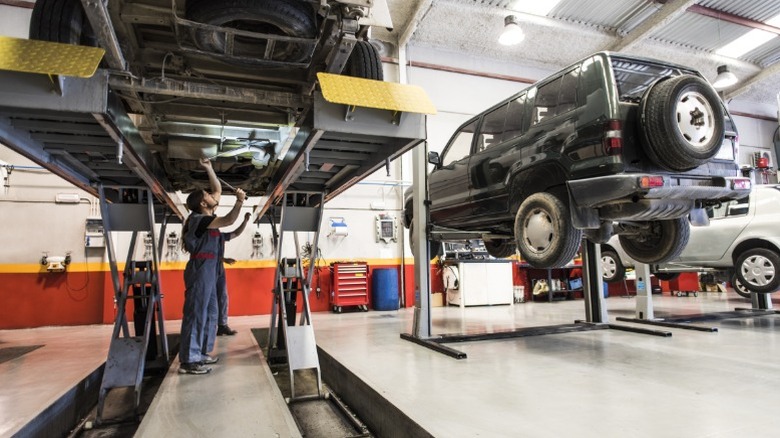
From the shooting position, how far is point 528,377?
2682mm

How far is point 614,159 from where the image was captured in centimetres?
282

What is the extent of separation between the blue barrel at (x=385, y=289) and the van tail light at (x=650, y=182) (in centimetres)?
526

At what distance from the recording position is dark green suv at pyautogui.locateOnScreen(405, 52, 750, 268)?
282cm

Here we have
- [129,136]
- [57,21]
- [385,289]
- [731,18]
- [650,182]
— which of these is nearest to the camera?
[57,21]

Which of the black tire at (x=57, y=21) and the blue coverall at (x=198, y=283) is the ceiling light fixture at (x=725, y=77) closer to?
the blue coverall at (x=198, y=283)

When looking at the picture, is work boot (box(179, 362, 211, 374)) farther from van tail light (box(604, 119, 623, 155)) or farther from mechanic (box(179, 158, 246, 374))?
van tail light (box(604, 119, 623, 155))

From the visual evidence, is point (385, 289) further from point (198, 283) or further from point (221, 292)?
point (198, 283)

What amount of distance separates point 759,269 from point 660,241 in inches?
84.2

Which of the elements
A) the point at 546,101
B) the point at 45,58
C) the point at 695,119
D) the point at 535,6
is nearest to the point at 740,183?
the point at 695,119

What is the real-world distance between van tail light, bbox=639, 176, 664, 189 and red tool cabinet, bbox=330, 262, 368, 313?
524 centimetres

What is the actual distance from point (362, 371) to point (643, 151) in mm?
2431

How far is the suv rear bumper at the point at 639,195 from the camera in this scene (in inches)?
109

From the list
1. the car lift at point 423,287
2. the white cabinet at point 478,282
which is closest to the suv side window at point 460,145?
the car lift at point 423,287

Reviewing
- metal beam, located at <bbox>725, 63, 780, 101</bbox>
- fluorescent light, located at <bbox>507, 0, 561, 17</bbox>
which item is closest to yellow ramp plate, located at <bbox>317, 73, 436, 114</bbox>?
fluorescent light, located at <bbox>507, 0, 561, 17</bbox>
